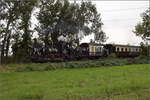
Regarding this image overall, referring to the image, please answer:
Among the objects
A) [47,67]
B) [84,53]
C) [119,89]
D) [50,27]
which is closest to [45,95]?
[119,89]

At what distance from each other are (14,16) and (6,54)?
6.67 m

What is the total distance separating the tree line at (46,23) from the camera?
33.2 m

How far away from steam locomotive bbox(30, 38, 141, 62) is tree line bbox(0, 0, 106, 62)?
1.60m

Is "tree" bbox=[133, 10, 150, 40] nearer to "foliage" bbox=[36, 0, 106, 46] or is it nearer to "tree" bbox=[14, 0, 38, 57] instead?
"foliage" bbox=[36, 0, 106, 46]

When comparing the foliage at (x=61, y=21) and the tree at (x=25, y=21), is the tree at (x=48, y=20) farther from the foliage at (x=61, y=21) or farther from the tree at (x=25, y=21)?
the tree at (x=25, y=21)

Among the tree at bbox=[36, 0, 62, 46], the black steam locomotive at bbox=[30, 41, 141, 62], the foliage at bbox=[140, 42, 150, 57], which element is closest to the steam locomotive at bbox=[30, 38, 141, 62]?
the black steam locomotive at bbox=[30, 41, 141, 62]

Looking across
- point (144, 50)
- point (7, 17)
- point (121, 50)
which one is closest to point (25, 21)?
point (7, 17)

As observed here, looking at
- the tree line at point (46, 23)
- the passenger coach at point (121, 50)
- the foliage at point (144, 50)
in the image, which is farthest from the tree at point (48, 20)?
the foliage at point (144, 50)

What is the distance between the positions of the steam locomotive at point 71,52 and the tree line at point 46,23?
160 centimetres

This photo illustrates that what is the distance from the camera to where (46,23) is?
39281 millimetres

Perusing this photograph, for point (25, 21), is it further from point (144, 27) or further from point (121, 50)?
point (144, 27)

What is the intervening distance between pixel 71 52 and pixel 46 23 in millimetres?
13054

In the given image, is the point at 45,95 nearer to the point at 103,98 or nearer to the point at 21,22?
the point at 103,98

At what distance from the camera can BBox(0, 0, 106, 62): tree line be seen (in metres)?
33.2
